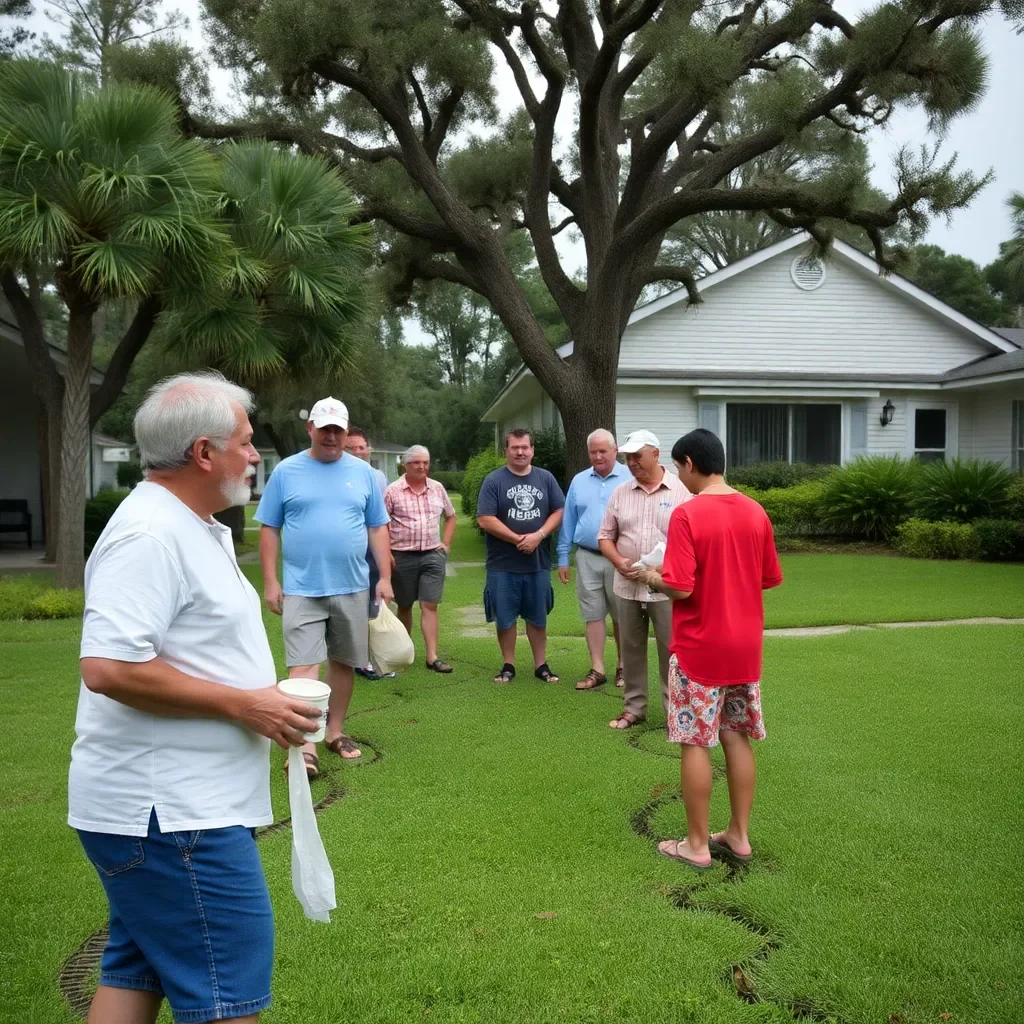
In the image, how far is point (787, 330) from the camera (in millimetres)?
20859

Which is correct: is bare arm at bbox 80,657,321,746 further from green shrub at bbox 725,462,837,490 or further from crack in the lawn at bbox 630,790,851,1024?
green shrub at bbox 725,462,837,490

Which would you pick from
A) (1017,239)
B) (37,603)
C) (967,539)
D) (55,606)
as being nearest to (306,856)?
(55,606)

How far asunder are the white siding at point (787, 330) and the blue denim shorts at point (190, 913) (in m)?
18.9

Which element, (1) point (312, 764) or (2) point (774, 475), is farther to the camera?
(2) point (774, 475)

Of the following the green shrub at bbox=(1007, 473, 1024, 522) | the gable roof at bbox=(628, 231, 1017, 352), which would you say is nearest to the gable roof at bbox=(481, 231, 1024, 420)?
the gable roof at bbox=(628, 231, 1017, 352)

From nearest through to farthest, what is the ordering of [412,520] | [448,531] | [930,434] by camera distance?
[412,520] < [448,531] < [930,434]

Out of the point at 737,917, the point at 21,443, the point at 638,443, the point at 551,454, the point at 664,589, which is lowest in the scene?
the point at 737,917

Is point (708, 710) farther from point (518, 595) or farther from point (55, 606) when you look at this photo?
point (55, 606)

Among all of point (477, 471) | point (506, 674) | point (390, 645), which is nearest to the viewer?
point (390, 645)

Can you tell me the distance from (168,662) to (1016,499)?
16135mm

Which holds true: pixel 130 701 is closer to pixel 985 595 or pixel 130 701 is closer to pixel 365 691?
pixel 365 691

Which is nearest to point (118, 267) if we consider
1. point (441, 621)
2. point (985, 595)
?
point (441, 621)

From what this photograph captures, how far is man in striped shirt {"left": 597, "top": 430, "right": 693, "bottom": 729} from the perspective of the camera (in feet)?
20.9

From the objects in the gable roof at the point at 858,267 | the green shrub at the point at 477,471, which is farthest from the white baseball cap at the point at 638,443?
the green shrub at the point at 477,471
